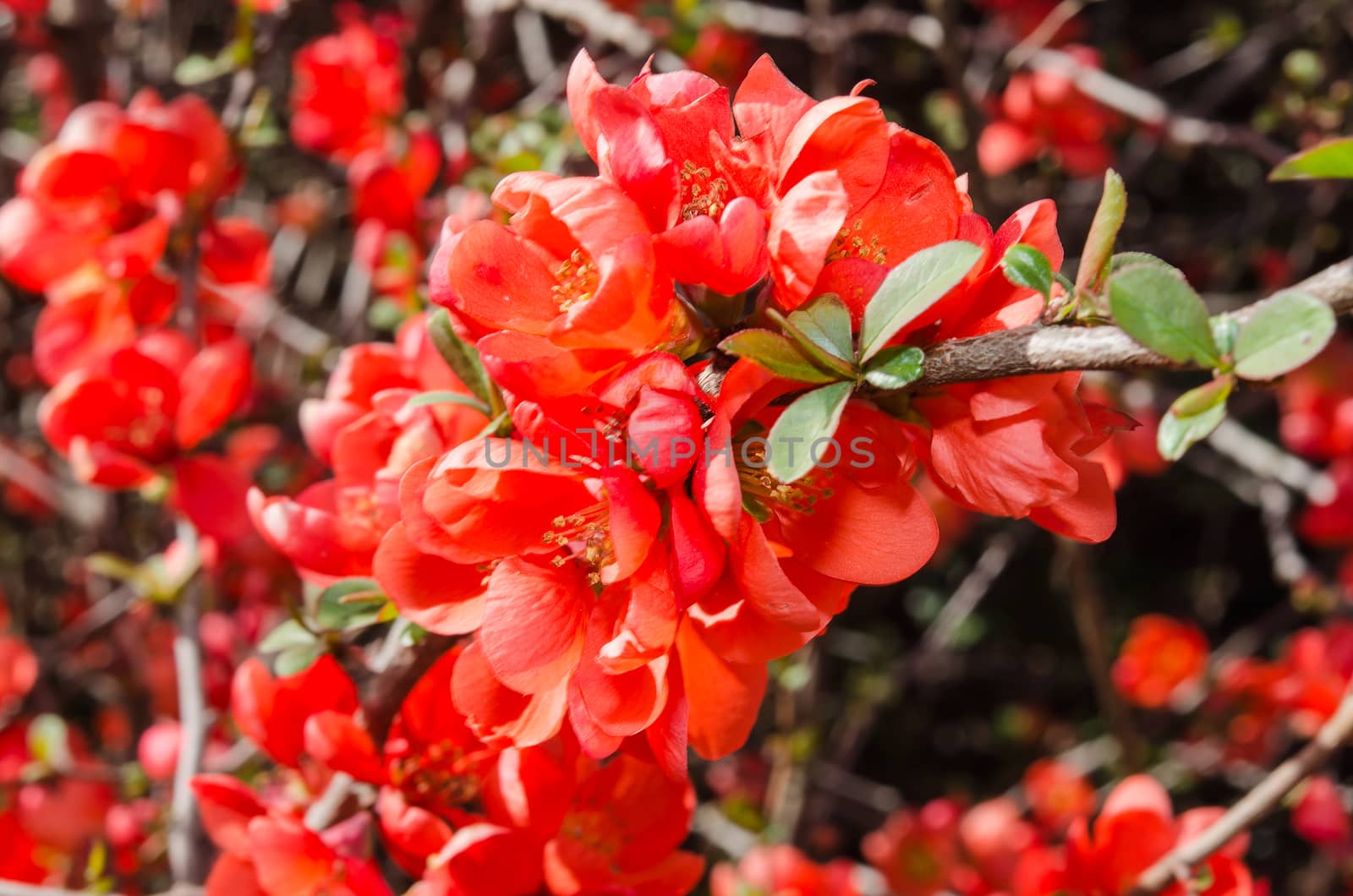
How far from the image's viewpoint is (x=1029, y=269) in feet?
1.49

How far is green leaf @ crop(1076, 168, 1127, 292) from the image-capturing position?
1.46 ft

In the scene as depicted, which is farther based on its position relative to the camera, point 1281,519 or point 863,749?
point 863,749

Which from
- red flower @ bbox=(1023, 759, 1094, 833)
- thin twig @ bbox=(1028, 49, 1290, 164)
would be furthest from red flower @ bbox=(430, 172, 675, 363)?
red flower @ bbox=(1023, 759, 1094, 833)

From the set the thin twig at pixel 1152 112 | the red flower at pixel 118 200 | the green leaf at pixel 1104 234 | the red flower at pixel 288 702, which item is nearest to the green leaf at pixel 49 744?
the red flower at pixel 118 200

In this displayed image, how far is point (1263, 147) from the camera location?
138 centimetres

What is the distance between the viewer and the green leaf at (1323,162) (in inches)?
15.4

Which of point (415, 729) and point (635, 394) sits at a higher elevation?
point (635, 394)

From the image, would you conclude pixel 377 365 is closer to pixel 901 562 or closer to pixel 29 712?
pixel 901 562

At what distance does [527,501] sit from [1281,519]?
1.49 meters

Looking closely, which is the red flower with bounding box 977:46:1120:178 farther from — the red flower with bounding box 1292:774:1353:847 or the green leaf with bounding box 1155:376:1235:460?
the green leaf with bounding box 1155:376:1235:460

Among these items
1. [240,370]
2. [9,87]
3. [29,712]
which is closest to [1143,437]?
[240,370]

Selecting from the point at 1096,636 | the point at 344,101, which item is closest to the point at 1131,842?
the point at 1096,636

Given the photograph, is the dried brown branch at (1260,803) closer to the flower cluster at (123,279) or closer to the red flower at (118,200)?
the flower cluster at (123,279)

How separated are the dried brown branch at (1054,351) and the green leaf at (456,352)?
0.27 metres
